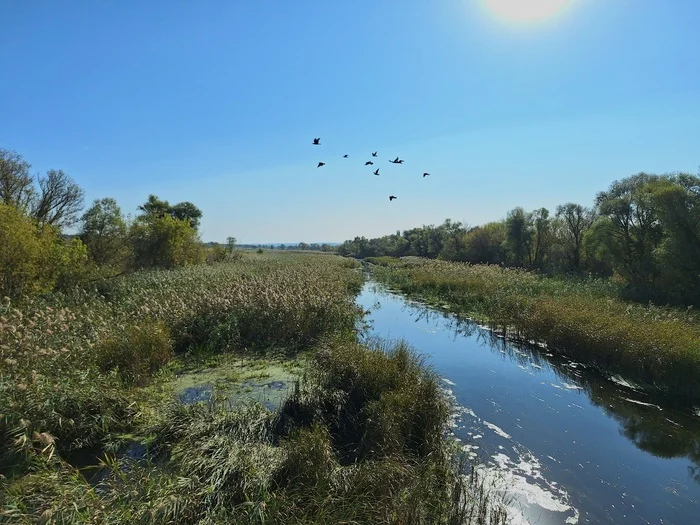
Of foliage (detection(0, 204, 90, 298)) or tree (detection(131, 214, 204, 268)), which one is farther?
tree (detection(131, 214, 204, 268))

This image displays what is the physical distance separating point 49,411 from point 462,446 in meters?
6.59

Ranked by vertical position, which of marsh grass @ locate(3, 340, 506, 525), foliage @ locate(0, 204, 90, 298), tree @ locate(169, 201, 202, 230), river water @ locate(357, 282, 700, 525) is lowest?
river water @ locate(357, 282, 700, 525)

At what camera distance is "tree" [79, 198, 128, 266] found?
93.7 ft

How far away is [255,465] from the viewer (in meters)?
4.55

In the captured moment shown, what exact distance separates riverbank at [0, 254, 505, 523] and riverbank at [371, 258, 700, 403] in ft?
→ 21.4

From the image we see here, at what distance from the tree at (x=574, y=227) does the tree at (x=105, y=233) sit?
39035 millimetres

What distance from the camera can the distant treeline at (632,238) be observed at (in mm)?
17250

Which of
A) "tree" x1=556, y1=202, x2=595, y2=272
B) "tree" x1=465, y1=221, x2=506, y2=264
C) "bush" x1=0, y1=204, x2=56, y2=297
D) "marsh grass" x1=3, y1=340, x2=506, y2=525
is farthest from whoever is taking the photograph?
"tree" x1=465, y1=221, x2=506, y2=264

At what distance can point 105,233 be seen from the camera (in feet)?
95.5

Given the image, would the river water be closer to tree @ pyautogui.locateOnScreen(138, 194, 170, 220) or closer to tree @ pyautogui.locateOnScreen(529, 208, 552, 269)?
tree @ pyautogui.locateOnScreen(529, 208, 552, 269)

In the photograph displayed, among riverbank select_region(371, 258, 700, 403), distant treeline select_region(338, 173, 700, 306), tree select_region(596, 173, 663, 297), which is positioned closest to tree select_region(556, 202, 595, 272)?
distant treeline select_region(338, 173, 700, 306)

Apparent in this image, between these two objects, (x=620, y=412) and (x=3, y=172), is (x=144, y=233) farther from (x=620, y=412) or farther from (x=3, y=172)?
(x=620, y=412)

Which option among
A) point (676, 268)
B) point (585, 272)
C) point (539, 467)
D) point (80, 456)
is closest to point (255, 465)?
point (80, 456)

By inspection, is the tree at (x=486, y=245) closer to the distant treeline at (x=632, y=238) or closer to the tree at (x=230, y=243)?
the distant treeline at (x=632, y=238)
